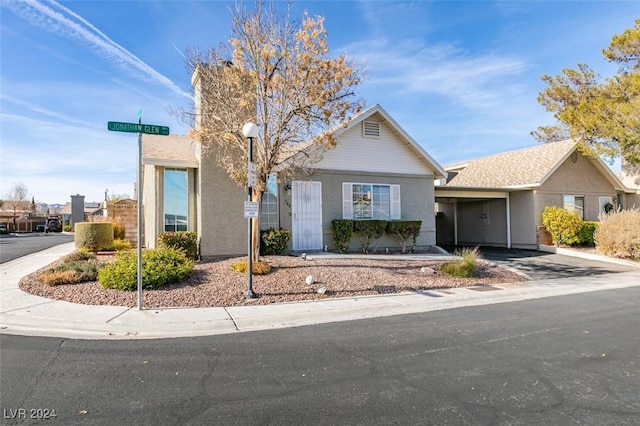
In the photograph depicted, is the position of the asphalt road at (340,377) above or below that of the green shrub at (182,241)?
below

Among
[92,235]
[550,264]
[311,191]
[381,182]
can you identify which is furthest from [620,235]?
[92,235]

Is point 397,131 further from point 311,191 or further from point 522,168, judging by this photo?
point 522,168

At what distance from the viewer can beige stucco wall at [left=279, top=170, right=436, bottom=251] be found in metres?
15.3

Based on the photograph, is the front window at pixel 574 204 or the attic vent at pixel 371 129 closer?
the attic vent at pixel 371 129

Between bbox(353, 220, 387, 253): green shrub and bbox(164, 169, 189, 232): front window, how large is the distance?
6.24 meters

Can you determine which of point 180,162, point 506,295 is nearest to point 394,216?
point 506,295

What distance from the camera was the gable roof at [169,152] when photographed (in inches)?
519

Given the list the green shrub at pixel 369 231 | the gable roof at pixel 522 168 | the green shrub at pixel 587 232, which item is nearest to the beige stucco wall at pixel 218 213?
the green shrub at pixel 369 231

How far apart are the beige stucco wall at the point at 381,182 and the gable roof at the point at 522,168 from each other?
2.87 meters

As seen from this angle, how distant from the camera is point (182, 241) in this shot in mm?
12719

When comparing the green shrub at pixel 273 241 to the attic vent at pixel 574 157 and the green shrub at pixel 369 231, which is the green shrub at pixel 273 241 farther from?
the attic vent at pixel 574 157

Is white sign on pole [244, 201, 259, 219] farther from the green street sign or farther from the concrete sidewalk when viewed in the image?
the green street sign

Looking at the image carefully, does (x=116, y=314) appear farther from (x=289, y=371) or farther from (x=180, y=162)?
(x=180, y=162)

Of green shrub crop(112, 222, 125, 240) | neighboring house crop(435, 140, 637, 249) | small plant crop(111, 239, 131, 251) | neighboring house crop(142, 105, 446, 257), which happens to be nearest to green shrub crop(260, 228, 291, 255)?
neighboring house crop(142, 105, 446, 257)
